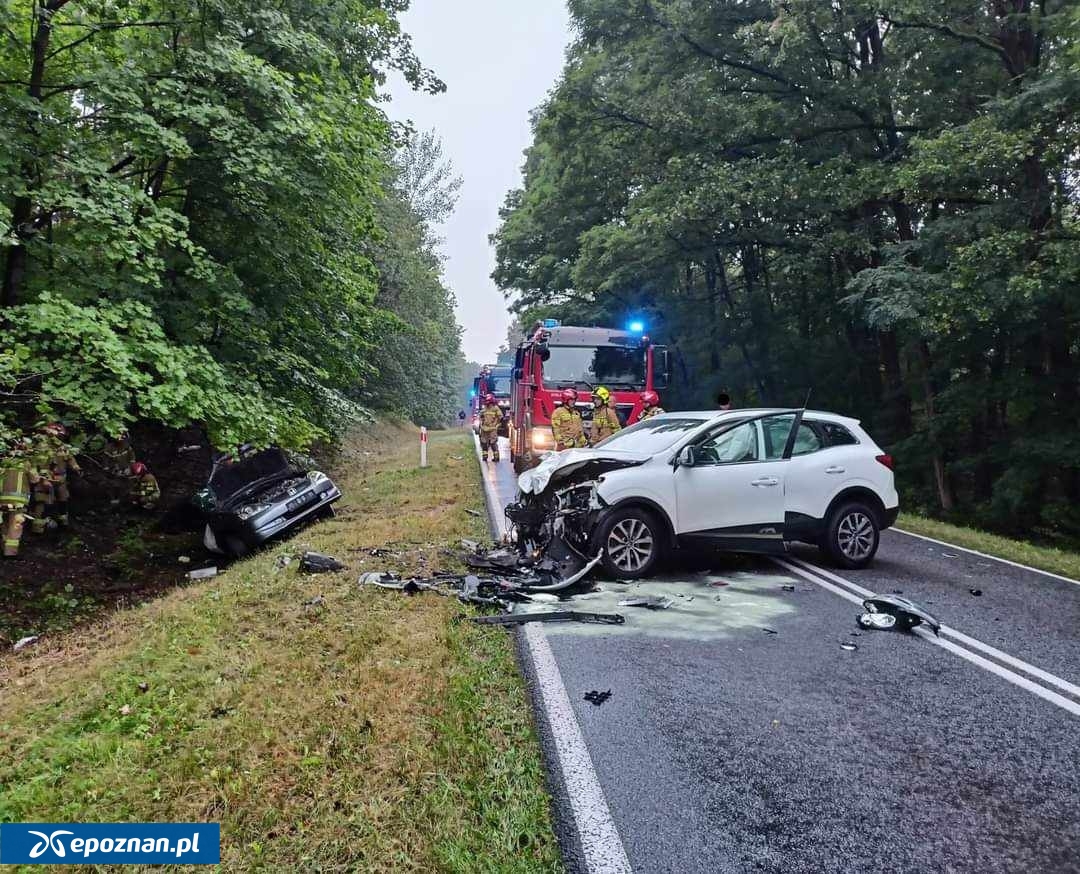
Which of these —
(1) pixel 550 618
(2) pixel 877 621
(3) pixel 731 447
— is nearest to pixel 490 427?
(3) pixel 731 447

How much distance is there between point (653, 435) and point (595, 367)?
17.9 ft

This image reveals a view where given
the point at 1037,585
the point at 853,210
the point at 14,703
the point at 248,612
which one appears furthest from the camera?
the point at 853,210

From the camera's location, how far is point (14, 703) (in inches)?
178

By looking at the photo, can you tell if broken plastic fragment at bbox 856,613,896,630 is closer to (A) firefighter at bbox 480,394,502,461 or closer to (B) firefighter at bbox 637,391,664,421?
(B) firefighter at bbox 637,391,664,421

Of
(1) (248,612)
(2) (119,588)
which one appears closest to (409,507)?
(2) (119,588)

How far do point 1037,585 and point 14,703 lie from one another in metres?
9.30

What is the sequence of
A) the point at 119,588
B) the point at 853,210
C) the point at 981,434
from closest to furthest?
1. the point at 119,588
2. the point at 853,210
3. the point at 981,434

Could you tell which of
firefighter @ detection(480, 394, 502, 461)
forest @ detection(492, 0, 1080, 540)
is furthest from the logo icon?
firefighter @ detection(480, 394, 502, 461)

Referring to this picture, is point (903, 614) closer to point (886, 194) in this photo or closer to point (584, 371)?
point (584, 371)

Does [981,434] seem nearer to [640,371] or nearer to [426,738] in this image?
[640,371]

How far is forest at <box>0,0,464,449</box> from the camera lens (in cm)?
625

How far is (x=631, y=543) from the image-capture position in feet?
20.7

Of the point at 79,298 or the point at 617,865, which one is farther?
the point at 79,298

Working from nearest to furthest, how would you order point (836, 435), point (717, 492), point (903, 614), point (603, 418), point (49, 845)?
point (49, 845) → point (903, 614) → point (717, 492) → point (836, 435) → point (603, 418)
